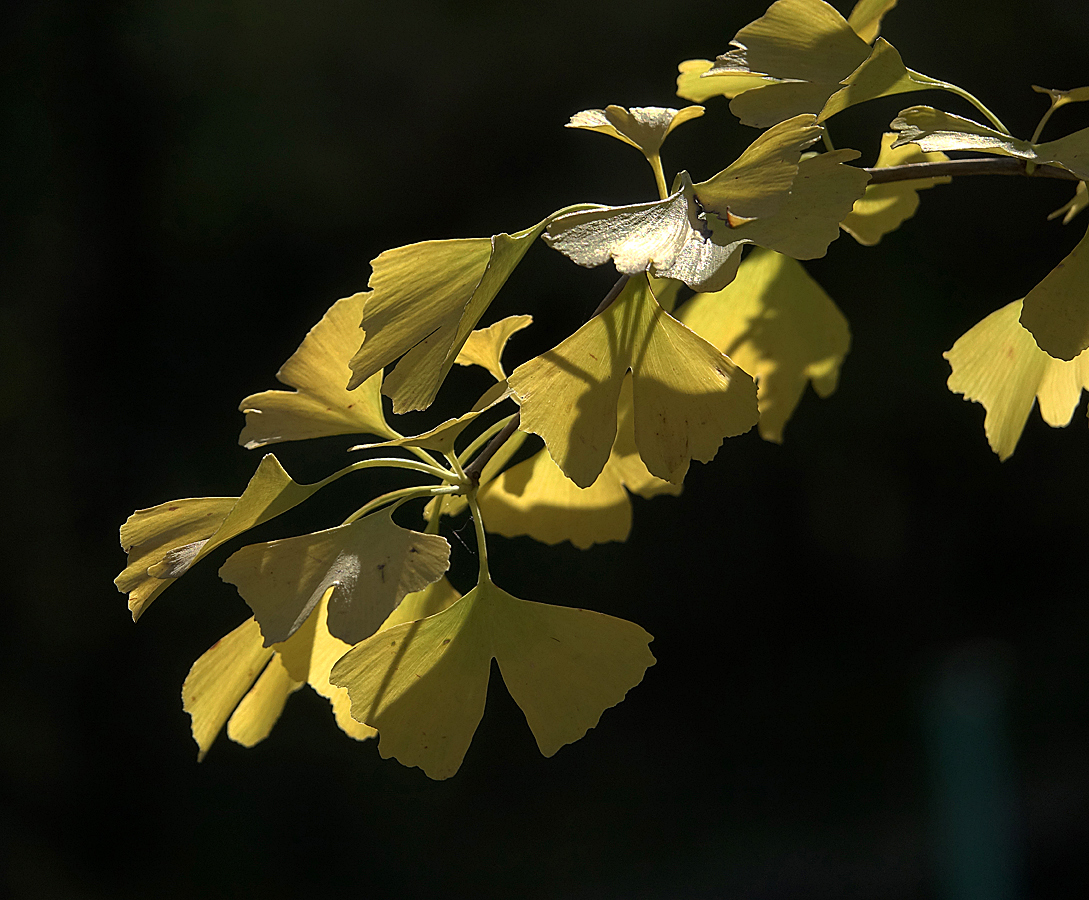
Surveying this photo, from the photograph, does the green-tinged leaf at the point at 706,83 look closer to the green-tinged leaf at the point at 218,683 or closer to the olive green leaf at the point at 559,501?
the olive green leaf at the point at 559,501

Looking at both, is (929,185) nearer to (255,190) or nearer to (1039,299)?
(1039,299)

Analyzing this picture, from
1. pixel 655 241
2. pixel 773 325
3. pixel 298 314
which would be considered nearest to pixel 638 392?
pixel 655 241

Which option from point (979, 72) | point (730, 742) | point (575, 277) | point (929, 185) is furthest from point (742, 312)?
point (730, 742)

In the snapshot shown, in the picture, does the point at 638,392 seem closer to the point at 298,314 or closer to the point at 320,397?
the point at 320,397

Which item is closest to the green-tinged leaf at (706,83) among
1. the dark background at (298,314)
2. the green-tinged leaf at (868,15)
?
the green-tinged leaf at (868,15)

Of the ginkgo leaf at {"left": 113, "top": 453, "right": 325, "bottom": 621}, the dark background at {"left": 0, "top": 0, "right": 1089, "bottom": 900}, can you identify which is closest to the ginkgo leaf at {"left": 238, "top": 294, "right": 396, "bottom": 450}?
the ginkgo leaf at {"left": 113, "top": 453, "right": 325, "bottom": 621}
